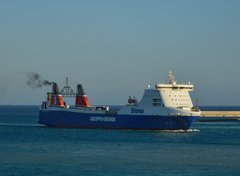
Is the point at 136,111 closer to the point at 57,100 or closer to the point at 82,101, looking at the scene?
the point at 82,101

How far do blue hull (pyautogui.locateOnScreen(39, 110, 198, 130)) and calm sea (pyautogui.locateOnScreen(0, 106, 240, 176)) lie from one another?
13.7 feet

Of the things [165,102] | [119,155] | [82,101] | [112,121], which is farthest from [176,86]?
[119,155]

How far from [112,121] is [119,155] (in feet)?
115

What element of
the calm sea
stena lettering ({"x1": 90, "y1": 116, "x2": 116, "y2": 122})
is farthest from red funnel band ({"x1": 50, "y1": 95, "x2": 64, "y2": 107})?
the calm sea

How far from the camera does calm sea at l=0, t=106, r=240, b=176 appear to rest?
46.2m

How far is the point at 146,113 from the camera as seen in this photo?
86625mm

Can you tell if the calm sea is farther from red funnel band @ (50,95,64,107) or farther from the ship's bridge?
red funnel band @ (50,95,64,107)

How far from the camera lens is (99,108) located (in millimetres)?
95250

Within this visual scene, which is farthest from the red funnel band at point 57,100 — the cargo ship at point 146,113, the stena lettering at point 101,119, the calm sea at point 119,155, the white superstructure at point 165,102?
the calm sea at point 119,155

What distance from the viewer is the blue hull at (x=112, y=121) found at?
8550 cm

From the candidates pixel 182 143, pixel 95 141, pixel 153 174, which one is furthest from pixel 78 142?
pixel 153 174

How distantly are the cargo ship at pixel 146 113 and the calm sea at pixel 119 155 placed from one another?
14.5ft

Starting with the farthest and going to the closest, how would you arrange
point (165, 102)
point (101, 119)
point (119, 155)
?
point (101, 119), point (165, 102), point (119, 155)

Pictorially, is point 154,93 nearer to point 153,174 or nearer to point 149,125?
point 149,125
